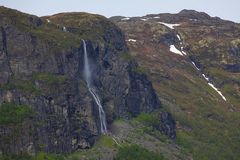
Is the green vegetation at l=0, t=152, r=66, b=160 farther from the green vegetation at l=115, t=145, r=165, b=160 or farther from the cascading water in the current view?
the cascading water

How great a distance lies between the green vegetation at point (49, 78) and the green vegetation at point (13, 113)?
37.0 feet

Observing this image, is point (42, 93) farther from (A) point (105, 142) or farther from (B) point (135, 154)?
(B) point (135, 154)

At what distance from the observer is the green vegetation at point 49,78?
17175 cm

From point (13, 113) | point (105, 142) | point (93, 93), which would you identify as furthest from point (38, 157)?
point (93, 93)

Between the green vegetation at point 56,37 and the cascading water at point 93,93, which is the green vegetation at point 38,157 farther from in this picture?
the green vegetation at point 56,37

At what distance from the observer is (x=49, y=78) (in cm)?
17338

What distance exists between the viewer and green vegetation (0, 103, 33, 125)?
511 feet

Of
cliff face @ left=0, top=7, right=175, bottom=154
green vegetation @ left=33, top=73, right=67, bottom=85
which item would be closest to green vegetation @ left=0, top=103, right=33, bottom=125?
cliff face @ left=0, top=7, right=175, bottom=154

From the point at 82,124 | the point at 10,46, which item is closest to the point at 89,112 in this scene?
the point at 82,124

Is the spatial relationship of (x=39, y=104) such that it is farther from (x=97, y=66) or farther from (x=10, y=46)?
(x=97, y=66)

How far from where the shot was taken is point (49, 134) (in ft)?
532

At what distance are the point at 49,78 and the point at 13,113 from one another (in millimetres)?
18331

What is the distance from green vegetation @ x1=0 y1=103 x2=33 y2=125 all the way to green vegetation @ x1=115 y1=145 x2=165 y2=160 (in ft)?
89.4

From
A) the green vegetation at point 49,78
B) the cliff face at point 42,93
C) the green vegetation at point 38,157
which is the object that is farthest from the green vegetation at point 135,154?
the green vegetation at point 49,78
